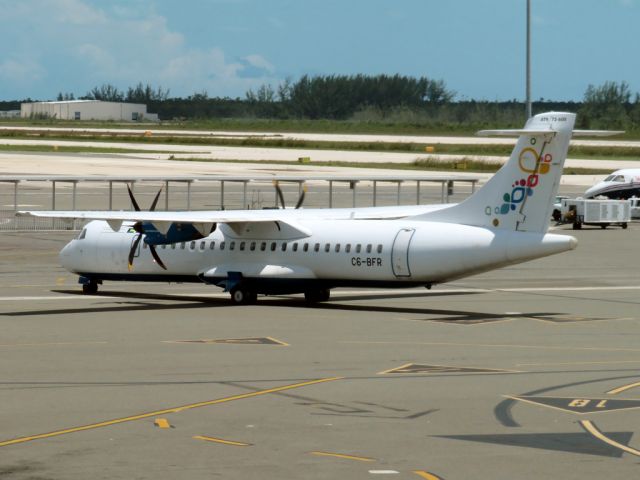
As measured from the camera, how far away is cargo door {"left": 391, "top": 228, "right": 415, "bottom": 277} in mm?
32969

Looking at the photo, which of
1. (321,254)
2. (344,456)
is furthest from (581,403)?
(321,254)

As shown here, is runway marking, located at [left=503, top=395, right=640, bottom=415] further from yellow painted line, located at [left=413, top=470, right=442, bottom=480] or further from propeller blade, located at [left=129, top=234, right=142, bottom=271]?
propeller blade, located at [left=129, top=234, right=142, bottom=271]

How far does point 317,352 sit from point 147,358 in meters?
3.57

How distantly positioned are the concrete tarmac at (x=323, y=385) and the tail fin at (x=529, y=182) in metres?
2.58

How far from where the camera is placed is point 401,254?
3300cm

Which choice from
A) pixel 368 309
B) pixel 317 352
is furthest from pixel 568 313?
pixel 317 352

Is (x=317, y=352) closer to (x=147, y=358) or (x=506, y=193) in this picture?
(x=147, y=358)

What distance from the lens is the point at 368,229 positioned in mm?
34250

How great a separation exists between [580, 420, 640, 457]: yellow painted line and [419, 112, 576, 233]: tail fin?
13.9m

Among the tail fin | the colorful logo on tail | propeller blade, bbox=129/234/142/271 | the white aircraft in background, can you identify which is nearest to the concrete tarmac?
propeller blade, bbox=129/234/142/271

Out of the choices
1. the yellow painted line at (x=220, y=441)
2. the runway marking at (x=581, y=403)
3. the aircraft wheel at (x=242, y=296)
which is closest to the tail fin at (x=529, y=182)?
the aircraft wheel at (x=242, y=296)

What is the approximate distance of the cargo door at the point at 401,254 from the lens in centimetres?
3297

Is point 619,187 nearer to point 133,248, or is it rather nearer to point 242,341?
point 133,248

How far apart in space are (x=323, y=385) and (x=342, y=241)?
12.5 meters
